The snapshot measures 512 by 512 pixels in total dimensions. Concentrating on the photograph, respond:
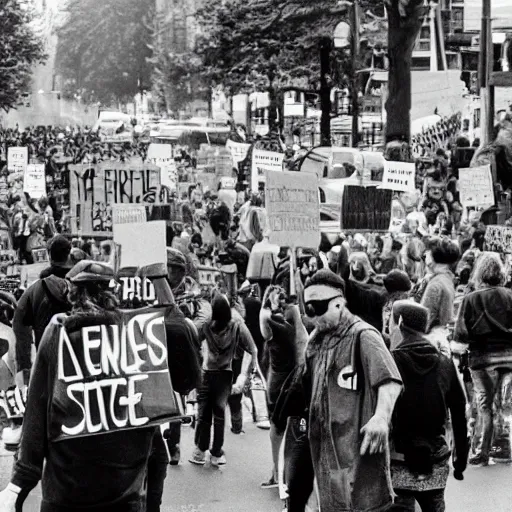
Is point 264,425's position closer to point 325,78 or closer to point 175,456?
point 175,456

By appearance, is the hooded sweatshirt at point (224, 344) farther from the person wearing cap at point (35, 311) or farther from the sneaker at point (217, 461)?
the person wearing cap at point (35, 311)

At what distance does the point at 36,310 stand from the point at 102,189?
17.4 feet

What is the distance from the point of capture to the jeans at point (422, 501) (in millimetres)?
6648

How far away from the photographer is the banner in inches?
537

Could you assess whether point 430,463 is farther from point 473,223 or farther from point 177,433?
point 473,223

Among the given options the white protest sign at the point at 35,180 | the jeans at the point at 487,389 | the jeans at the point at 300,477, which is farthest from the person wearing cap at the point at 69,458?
the white protest sign at the point at 35,180

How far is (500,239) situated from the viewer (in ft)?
48.0

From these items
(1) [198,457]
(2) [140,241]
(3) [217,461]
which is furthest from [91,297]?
(1) [198,457]

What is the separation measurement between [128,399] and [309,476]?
161cm

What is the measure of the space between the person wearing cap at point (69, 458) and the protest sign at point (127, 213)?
241 inches

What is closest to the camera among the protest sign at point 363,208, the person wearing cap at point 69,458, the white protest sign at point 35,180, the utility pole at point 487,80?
the person wearing cap at point 69,458

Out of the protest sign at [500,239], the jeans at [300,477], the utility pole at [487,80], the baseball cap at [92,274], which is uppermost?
the utility pole at [487,80]

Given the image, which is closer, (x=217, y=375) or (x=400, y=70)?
(x=217, y=375)

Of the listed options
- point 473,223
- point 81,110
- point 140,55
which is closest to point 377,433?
point 473,223
